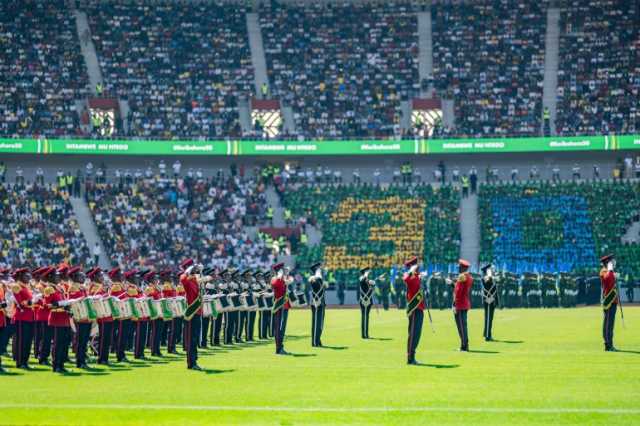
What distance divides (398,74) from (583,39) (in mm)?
11678

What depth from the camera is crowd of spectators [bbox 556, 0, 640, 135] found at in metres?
67.2

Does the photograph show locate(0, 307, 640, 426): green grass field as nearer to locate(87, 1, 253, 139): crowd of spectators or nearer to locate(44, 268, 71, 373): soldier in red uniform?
locate(44, 268, 71, 373): soldier in red uniform

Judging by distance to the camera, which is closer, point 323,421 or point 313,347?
point 323,421

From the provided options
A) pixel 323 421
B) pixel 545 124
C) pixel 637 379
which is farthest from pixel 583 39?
pixel 323 421

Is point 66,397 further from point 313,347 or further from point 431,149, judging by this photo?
point 431,149

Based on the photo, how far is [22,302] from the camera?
79.7 ft

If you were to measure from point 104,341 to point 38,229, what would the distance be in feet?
130

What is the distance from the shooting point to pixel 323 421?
15.3 meters

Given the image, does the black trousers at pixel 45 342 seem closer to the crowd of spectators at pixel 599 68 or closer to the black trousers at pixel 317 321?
the black trousers at pixel 317 321

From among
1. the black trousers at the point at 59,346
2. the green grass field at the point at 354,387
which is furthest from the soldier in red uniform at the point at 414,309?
the black trousers at the point at 59,346

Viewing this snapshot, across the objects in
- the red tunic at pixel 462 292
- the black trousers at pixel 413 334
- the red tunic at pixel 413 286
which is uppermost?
the red tunic at pixel 413 286

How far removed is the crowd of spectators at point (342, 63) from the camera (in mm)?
69688

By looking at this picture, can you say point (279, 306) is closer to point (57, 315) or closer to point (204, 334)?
point (204, 334)

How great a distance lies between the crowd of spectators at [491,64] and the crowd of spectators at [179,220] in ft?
42.5
